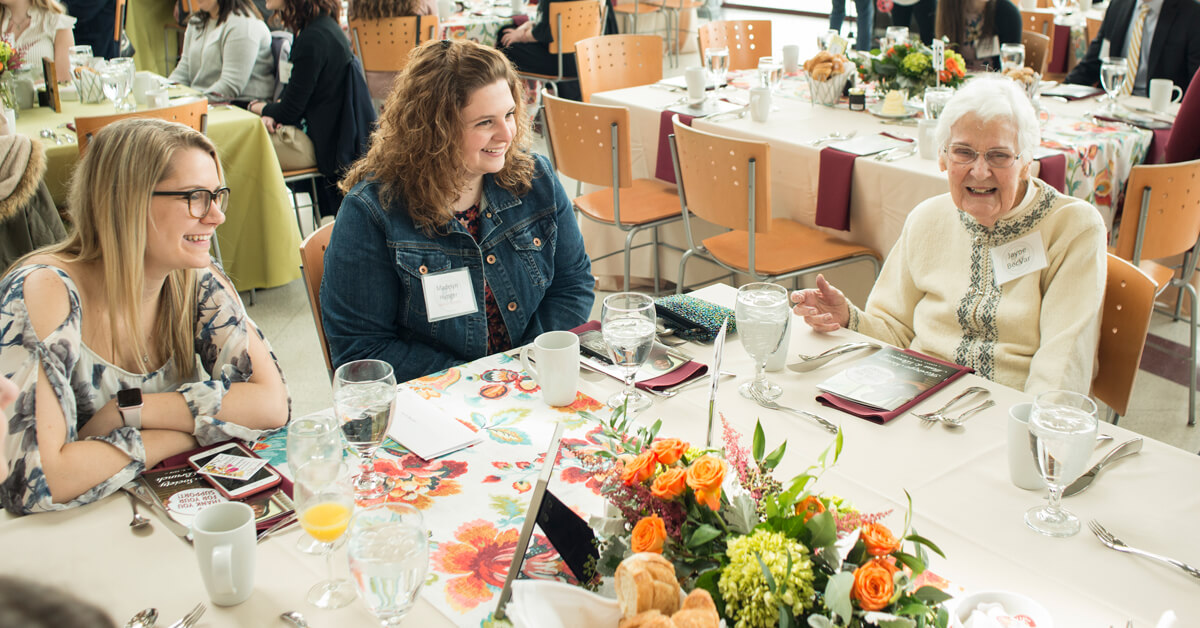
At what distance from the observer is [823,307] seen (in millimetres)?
1925

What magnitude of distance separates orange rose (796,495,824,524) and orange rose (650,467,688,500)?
12cm

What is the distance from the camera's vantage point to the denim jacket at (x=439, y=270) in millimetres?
1991

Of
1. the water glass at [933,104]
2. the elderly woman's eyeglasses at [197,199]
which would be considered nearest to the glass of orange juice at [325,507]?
the elderly woman's eyeglasses at [197,199]

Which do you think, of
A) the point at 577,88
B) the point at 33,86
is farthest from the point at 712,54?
the point at 33,86

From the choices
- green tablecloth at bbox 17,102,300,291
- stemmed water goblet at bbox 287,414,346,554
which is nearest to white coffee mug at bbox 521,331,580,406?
stemmed water goblet at bbox 287,414,346,554

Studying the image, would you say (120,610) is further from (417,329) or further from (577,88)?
(577,88)

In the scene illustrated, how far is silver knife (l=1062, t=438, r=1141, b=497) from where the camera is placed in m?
1.30

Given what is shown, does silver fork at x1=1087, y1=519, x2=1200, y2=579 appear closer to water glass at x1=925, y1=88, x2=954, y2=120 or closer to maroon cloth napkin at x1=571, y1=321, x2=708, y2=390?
maroon cloth napkin at x1=571, y1=321, x2=708, y2=390

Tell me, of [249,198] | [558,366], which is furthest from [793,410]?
[249,198]

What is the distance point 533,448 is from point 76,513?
2.08 ft

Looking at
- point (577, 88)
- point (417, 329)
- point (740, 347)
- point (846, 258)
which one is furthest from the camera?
point (577, 88)

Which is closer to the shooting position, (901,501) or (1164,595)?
(1164,595)

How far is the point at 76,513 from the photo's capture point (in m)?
1.29

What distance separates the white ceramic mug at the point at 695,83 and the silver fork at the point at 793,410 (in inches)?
103
